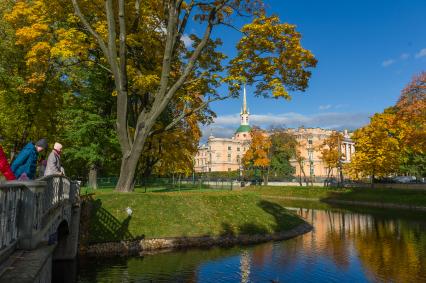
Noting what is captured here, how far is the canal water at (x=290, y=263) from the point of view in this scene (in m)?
17.0

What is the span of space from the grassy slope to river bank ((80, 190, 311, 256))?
80.0 ft

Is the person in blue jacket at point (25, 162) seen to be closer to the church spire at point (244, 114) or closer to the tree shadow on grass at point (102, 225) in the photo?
the tree shadow on grass at point (102, 225)

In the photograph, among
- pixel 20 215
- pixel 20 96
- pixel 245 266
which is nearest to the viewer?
pixel 20 215

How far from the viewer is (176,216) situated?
24.9m

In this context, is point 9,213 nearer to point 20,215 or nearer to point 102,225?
point 20,215

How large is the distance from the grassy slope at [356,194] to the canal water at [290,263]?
826 inches

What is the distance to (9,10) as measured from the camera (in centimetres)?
3369

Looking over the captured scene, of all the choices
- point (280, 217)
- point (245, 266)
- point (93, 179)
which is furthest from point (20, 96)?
point (245, 266)

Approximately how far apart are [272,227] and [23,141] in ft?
75.8

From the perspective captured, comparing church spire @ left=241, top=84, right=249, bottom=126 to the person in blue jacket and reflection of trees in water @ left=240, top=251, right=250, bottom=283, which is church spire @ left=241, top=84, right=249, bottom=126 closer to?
reflection of trees in water @ left=240, top=251, right=250, bottom=283

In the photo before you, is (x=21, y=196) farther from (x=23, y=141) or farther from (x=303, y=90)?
(x=23, y=141)

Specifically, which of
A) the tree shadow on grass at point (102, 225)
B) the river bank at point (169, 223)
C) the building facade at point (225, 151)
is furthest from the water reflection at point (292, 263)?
the building facade at point (225, 151)

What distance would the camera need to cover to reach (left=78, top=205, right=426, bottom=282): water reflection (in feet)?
55.7

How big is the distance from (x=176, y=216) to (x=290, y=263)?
8346 mm
